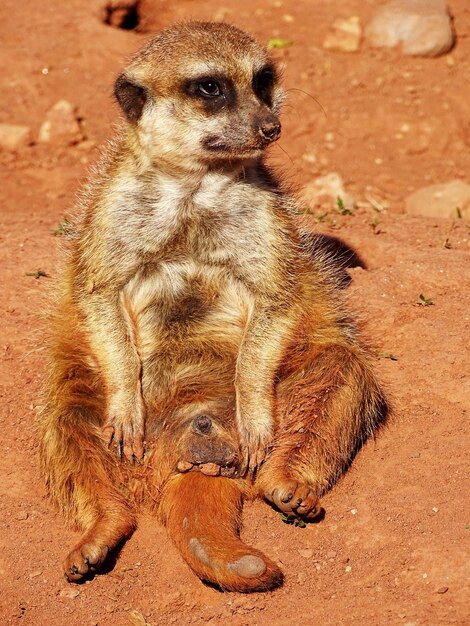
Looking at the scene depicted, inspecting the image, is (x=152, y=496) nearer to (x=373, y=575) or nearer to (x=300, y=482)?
(x=300, y=482)

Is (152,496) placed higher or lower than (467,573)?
lower

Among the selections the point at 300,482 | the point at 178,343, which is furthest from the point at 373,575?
the point at 178,343

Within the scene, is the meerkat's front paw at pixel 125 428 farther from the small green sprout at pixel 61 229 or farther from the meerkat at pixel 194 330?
the small green sprout at pixel 61 229

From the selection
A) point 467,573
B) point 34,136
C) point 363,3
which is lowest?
point 34,136

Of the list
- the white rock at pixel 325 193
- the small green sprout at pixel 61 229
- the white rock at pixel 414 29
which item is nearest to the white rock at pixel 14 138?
the small green sprout at pixel 61 229

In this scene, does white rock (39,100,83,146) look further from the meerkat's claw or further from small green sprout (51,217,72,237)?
the meerkat's claw

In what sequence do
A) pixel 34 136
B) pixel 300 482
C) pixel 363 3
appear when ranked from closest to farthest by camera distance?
pixel 300 482, pixel 34 136, pixel 363 3
